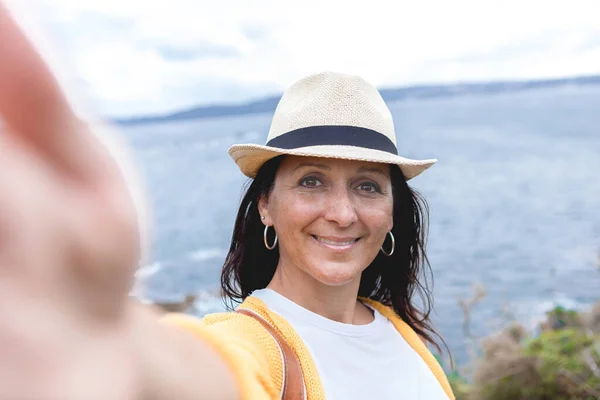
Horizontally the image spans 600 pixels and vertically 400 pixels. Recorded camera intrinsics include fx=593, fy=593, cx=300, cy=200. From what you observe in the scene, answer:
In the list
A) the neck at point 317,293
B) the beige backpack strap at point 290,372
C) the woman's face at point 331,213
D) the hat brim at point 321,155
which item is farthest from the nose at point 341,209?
the beige backpack strap at point 290,372

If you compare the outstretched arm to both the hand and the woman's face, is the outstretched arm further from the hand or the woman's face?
the woman's face

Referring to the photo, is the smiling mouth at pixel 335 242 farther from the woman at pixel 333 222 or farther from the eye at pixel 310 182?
the eye at pixel 310 182

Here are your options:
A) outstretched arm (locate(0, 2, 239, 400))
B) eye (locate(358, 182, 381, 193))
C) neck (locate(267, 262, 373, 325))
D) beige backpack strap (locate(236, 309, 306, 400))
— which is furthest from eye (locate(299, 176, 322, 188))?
outstretched arm (locate(0, 2, 239, 400))

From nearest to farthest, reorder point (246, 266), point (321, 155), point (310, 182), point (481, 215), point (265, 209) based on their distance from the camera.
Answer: point (321, 155), point (310, 182), point (265, 209), point (246, 266), point (481, 215)

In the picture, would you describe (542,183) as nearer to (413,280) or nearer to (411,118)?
(413,280)

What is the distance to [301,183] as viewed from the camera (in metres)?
1.65

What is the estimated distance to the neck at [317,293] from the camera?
5.64 feet

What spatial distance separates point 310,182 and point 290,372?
0.55 metres

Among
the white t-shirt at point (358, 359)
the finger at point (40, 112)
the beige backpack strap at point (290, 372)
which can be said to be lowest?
the white t-shirt at point (358, 359)

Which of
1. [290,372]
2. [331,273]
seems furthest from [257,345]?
[331,273]

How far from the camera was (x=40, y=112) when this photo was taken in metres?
0.34

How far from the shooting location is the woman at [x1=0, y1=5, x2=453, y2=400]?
0.33 meters

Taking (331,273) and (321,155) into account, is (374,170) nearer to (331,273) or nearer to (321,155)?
(321,155)

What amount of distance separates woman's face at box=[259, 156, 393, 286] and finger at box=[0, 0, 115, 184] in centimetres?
126
